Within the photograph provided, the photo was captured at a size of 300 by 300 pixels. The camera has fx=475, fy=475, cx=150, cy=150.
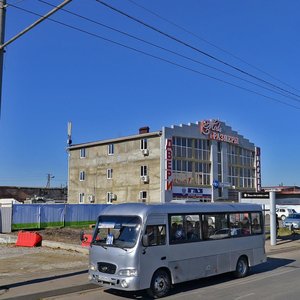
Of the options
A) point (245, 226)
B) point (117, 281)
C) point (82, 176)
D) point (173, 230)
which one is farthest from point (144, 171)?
point (117, 281)

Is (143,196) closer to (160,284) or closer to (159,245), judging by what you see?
(159,245)

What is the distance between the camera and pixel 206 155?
5572 centimetres

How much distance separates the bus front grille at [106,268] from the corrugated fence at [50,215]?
2391 cm

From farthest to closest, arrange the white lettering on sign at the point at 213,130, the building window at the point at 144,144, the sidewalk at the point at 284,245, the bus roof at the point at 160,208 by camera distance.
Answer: the white lettering on sign at the point at 213,130, the building window at the point at 144,144, the sidewalk at the point at 284,245, the bus roof at the point at 160,208

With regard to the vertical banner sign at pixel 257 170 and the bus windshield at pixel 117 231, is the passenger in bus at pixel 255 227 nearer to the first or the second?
the bus windshield at pixel 117 231

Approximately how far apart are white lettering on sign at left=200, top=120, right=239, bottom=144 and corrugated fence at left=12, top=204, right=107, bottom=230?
18.1 m

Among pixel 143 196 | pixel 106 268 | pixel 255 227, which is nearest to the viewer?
pixel 106 268

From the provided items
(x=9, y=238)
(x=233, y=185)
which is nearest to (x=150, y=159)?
(x=233, y=185)

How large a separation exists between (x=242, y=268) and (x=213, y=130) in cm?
4180

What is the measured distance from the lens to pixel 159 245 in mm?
11906

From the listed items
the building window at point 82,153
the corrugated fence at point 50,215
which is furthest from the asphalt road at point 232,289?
the building window at point 82,153

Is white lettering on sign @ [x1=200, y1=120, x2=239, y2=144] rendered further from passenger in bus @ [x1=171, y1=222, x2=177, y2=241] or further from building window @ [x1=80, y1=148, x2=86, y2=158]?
passenger in bus @ [x1=171, y1=222, x2=177, y2=241]

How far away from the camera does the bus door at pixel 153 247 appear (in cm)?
1131

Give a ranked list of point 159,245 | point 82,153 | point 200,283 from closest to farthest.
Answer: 1. point 159,245
2. point 200,283
3. point 82,153
